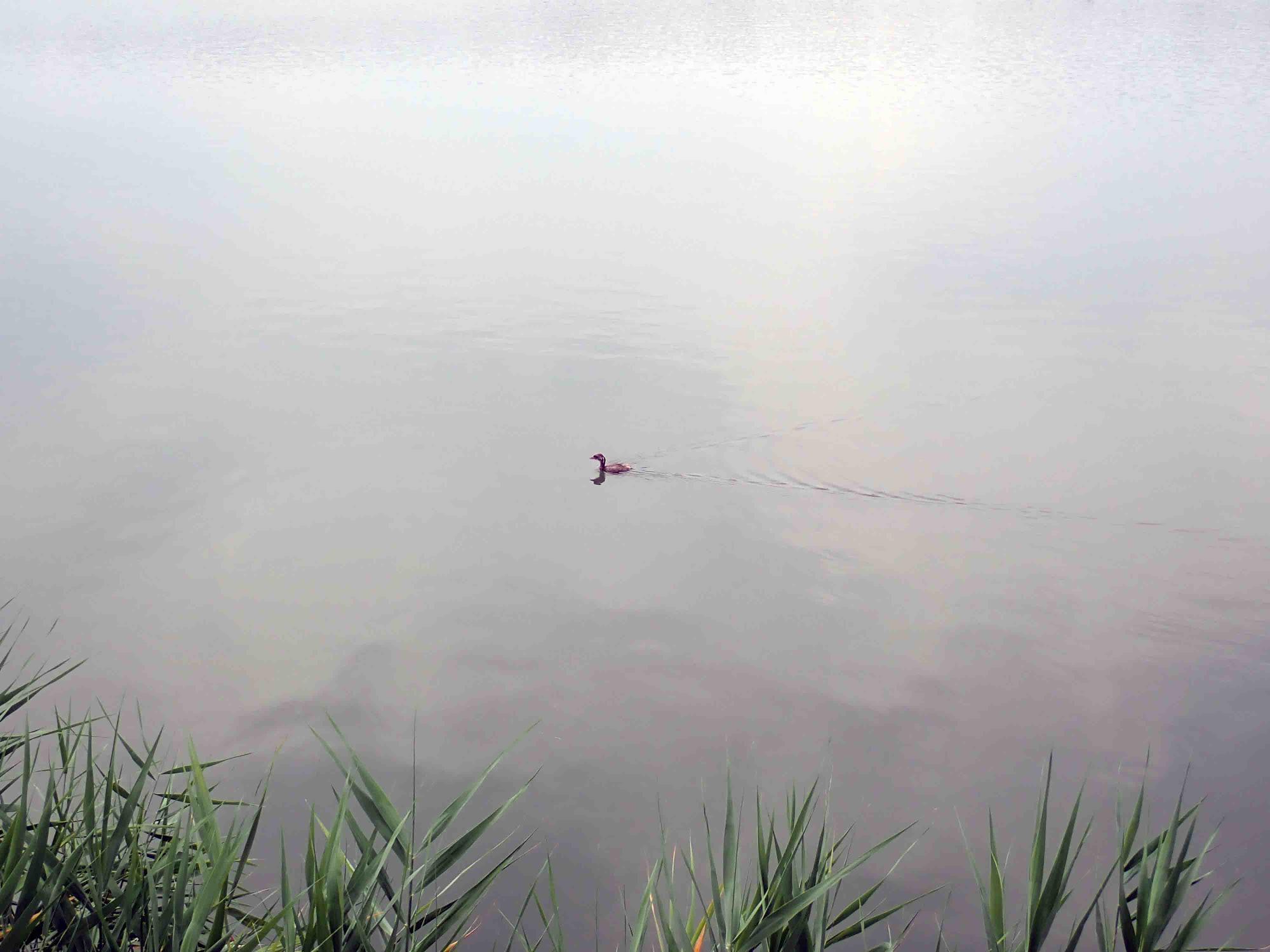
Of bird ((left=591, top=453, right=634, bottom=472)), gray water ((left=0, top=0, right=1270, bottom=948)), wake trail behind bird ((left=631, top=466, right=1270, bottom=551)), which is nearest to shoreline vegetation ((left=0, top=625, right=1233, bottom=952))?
gray water ((left=0, top=0, right=1270, bottom=948))

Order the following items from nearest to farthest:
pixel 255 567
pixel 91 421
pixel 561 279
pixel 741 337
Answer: pixel 255 567 < pixel 91 421 < pixel 741 337 < pixel 561 279

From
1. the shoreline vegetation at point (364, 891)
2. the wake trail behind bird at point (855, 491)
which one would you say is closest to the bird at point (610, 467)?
the wake trail behind bird at point (855, 491)

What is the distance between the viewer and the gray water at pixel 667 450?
7.68m

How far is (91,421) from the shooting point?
40.0ft

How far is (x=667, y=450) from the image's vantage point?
11555mm

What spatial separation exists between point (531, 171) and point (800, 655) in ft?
50.1

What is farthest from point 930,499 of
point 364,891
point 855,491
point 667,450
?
point 364,891

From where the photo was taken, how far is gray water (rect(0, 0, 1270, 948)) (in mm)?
7684

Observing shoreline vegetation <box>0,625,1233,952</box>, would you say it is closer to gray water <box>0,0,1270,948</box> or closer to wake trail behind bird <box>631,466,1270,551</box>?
gray water <box>0,0,1270,948</box>

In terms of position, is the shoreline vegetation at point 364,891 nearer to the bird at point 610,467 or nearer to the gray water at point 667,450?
the gray water at point 667,450

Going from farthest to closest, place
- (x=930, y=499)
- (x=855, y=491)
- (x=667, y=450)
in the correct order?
(x=667, y=450)
(x=855, y=491)
(x=930, y=499)

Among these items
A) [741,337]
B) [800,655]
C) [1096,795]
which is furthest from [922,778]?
[741,337]

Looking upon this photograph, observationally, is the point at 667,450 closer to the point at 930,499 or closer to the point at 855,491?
the point at 855,491

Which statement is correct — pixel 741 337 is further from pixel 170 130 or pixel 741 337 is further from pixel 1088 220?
pixel 170 130
